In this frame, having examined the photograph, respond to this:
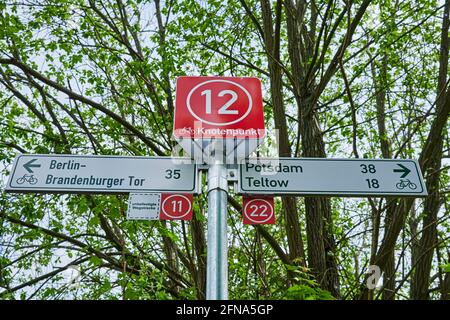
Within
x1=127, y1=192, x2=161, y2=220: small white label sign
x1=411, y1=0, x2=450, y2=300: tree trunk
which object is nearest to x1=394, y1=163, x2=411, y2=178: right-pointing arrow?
x1=127, y1=192, x2=161, y2=220: small white label sign

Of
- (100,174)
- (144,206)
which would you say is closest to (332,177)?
(144,206)

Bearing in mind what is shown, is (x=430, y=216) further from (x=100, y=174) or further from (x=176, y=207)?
(x=100, y=174)

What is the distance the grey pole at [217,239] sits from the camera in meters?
1.54

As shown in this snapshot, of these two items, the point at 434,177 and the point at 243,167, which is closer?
the point at 243,167

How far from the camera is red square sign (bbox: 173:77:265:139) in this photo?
1.98m

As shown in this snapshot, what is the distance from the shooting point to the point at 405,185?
2.21 meters

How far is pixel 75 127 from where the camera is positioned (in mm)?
6156

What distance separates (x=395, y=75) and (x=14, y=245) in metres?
5.67

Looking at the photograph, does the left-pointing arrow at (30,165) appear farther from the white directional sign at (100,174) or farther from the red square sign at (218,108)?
the red square sign at (218,108)

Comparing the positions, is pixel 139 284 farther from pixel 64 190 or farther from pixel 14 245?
pixel 14 245

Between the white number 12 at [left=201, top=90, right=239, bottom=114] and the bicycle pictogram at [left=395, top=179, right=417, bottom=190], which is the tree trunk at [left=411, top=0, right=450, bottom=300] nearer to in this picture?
the bicycle pictogram at [left=395, top=179, right=417, bottom=190]
